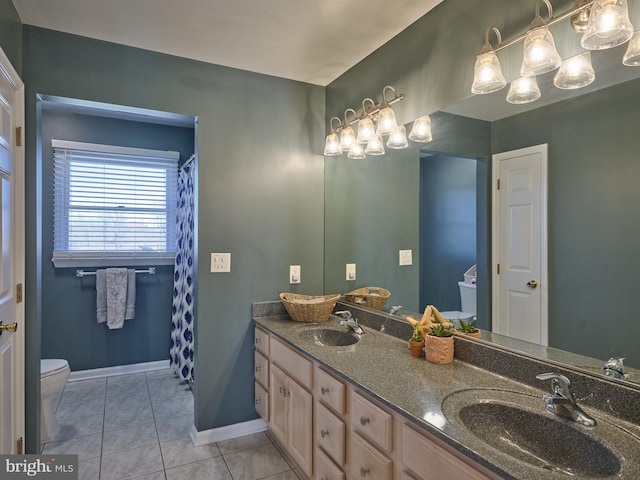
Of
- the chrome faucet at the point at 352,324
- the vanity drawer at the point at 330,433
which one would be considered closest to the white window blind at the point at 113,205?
the chrome faucet at the point at 352,324

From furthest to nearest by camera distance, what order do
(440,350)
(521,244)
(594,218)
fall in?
1. (440,350)
2. (521,244)
3. (594,218)

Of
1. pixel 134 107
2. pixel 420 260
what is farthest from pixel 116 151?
pixel 420 260

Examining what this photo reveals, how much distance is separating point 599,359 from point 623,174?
0.60 m

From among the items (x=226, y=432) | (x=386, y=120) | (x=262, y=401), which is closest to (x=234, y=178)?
(x=386, y=120)

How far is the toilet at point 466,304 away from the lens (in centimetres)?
174

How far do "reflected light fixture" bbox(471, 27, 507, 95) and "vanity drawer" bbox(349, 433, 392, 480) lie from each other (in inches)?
56.4

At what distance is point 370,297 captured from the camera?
2.42 meters

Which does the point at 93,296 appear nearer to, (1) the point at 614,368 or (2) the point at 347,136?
(2) the point at 347,136

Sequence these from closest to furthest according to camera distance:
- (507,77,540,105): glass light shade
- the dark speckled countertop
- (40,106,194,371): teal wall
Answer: the dark speckled countertop < (507,77,540,105): glass light shade < (40,106,194,371): teal wall

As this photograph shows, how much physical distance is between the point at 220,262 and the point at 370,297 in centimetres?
99

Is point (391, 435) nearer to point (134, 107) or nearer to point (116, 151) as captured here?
point (134, 107)

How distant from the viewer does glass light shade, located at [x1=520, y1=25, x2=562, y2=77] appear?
1285mm

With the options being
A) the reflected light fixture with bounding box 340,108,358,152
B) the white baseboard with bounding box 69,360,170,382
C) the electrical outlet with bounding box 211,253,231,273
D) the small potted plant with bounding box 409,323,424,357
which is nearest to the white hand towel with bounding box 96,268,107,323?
the white baseboard with bounding box 69,360,170,382

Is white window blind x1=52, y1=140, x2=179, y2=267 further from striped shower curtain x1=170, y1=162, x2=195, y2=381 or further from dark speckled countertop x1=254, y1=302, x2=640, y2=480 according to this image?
dark speckled countertop x1=254, y1=302, x2=640, y2=480
